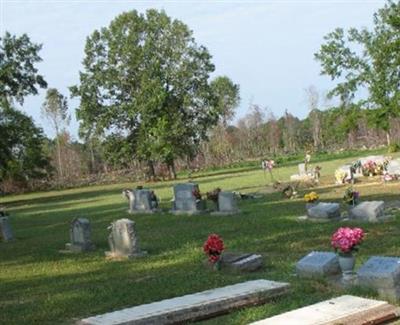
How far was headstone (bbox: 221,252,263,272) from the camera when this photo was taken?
1072cm

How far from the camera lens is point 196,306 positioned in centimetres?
792

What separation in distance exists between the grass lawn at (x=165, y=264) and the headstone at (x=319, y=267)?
0.19m

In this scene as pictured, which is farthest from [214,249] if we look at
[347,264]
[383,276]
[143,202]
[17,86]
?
[17,86]

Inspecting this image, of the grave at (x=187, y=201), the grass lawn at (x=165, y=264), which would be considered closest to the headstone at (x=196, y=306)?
the grass lawn at (x=165, y=264)

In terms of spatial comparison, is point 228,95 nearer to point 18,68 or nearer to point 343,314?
point 18,68

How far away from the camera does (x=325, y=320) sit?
680 centimetres

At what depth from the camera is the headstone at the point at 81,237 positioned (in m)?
15.9

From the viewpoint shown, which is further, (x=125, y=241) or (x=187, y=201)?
(x=187, y=201)

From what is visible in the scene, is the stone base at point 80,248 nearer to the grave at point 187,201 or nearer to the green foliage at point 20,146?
the grave at point 187,201

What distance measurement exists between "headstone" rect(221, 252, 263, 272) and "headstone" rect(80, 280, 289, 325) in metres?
1.72

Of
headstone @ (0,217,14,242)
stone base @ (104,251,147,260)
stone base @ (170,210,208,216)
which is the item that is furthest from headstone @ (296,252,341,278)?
headstone @ (0,217,14,242)

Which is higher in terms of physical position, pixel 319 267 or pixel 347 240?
pixel 347 240

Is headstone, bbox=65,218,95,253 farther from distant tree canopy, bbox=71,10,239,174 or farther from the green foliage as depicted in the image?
distant tree canopy, bbox=71,10,239,174

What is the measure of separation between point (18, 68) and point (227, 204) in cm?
2662
